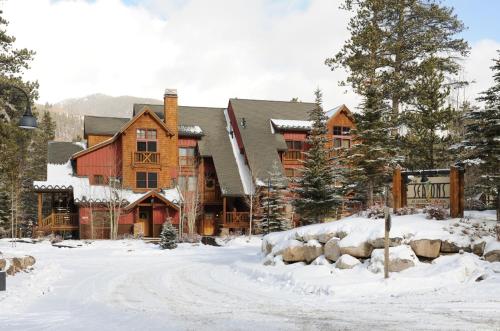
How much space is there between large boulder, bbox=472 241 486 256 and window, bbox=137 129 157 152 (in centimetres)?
2974

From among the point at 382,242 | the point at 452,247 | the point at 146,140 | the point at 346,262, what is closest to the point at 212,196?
the point at 146,140

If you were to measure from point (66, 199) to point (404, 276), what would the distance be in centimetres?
3286

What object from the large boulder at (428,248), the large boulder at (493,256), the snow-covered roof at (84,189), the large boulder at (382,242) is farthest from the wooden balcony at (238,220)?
the large boulder at (493,256)

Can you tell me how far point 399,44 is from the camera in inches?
1213

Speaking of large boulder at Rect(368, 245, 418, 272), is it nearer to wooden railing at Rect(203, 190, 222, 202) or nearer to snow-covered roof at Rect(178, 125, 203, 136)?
wooden railing at Rect(203, 190, 222, 202)

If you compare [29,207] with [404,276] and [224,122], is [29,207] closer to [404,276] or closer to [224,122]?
[224,122]

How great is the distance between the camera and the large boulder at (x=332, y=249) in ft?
48.0

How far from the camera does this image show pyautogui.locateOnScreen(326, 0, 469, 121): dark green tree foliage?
102ft

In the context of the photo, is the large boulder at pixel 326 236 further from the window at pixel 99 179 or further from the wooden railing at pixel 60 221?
the wooden railing at pixel 60 221

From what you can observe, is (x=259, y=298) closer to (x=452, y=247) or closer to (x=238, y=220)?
(x=452, y=247)

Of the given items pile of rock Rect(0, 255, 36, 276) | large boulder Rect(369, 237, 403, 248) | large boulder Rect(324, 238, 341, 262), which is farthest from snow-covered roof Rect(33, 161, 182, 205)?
large boulder Rect(369, 237, 403, 248)

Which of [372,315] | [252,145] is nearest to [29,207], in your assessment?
[252,145]

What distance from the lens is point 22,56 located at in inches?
1021

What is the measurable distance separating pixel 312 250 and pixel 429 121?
1517 centimetres
